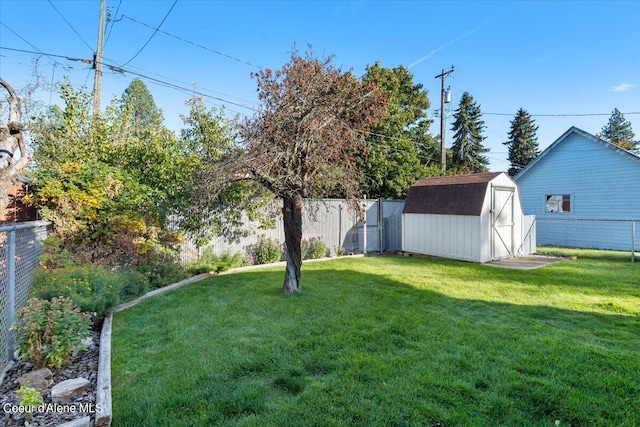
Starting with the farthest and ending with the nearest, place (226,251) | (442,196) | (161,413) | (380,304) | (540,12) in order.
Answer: (442,196) → (540,12) → (226,251) → (380,304) → (161,413)

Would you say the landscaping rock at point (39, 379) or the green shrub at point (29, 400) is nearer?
the green shrub at point (29, 400)

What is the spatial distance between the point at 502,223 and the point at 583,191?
602 centimetres

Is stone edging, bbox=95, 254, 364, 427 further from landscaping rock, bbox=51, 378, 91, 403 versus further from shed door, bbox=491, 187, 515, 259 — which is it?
shed door, bbox=491, 187, 515, 259

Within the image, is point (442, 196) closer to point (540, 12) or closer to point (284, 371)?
point (540, 12)

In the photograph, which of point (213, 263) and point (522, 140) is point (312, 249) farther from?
point (522, 140)

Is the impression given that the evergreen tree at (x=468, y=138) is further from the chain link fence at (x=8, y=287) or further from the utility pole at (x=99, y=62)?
the chain link fence at (x=8, y=287)

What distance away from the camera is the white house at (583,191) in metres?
12.1

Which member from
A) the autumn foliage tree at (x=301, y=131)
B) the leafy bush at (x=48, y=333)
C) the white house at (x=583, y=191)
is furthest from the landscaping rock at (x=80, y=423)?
the white house at (x=583, y=191)

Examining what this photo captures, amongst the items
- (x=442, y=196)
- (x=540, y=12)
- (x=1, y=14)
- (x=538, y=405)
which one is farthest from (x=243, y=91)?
(x=538, y=405)

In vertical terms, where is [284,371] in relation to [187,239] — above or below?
below

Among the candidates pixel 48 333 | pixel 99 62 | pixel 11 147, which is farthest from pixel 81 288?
pixel 99 62

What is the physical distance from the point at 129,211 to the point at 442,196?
8.53 meters

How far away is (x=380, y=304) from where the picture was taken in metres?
5.29

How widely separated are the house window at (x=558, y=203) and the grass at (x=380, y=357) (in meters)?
9.06
